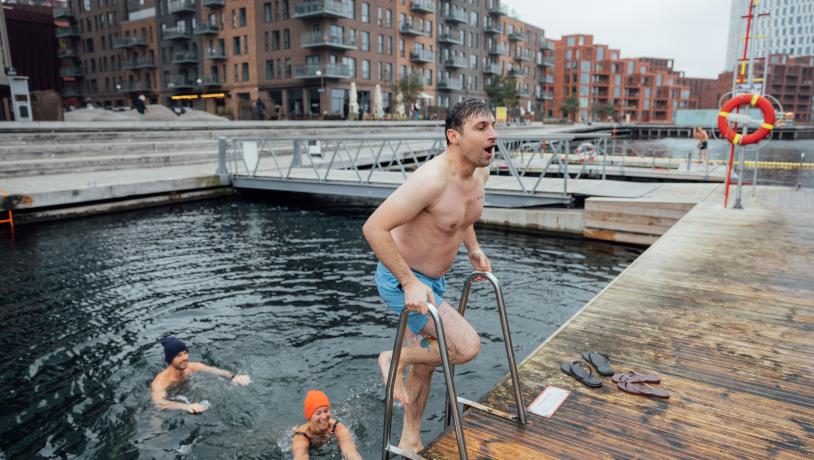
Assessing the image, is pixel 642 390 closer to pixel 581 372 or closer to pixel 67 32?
pixel 581 372

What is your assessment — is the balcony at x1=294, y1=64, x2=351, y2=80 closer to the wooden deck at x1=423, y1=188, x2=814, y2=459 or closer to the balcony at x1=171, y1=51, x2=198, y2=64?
the balcony at x1=171, y1=51, x2=198, y2=64

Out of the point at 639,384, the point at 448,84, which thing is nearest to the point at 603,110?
the point at 448,84

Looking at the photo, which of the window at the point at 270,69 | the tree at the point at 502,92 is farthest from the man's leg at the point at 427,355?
the tree at the point at 502,92

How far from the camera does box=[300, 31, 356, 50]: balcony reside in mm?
48344

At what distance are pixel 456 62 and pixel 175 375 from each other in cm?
6467

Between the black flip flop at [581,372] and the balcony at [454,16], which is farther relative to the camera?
the balcony at [454,16]

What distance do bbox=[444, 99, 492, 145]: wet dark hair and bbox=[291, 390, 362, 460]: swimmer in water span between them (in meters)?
2.71

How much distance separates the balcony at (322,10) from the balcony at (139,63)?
24678mm

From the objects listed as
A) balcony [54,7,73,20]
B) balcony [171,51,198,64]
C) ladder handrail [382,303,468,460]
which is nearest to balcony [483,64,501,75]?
balcony [171,51,198,64]

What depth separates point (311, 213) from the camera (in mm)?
16000

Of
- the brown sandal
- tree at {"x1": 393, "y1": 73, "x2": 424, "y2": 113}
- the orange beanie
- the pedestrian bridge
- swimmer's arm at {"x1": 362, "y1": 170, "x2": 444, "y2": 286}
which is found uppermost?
tree at {"x1": 393, "y1": 73, "x2": 424, "y2": 113}

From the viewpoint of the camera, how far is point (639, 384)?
3625 mm

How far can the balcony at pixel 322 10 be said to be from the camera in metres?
47.4

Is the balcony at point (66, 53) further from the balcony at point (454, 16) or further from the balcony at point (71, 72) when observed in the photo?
the balcony at point (454, 16)
